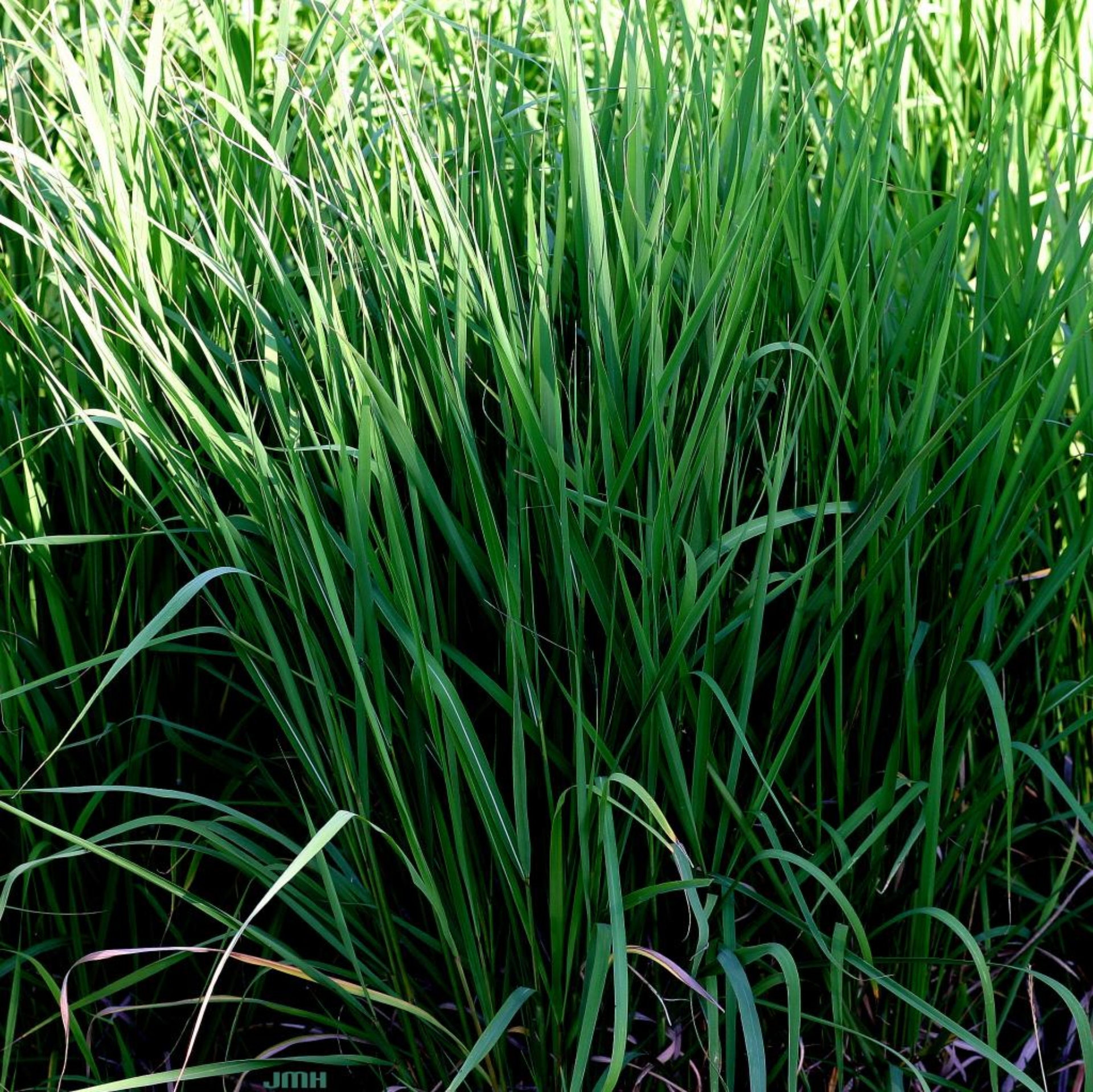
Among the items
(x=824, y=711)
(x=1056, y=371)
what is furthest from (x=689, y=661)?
(x=1056, y=371)

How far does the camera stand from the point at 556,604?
779mm

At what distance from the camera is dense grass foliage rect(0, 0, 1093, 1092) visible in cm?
71

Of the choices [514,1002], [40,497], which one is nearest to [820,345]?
[514,1002]

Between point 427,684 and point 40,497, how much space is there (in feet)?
1.65

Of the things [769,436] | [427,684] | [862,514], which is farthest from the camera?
[769,436]

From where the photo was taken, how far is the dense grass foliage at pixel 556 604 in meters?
0.71

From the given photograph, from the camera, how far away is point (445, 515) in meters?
0.75

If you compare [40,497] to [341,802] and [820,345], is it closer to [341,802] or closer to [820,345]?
[341,802]

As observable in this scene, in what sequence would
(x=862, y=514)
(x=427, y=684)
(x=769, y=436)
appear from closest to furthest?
(x=427, y=684) < (x=862, y=514) < (x=769, y=436)

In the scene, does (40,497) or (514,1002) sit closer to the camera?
(514,1002)

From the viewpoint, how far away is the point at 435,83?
0.91 m

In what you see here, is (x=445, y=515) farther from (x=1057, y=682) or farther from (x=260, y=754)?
(x=1057, y=682)

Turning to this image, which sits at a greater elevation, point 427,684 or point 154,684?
point 427,684

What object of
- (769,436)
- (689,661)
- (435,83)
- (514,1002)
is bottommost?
(514,1002)
